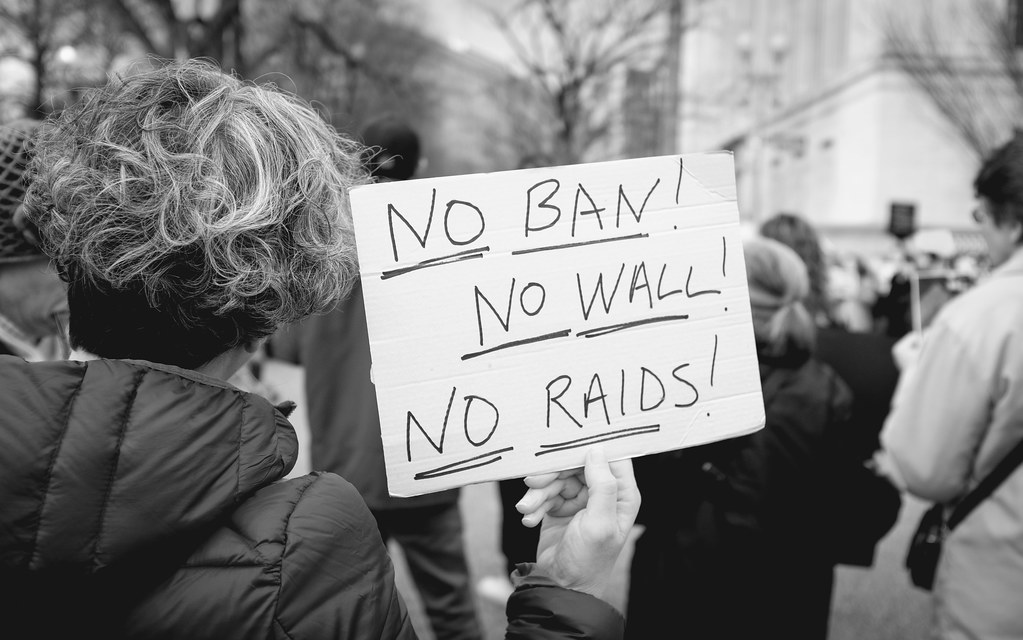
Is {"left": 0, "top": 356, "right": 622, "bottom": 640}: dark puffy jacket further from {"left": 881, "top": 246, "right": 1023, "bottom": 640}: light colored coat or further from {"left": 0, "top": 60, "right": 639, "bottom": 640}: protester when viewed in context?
{"left": 881, "top": 246, "right": 1023, "bottom": 640}: light colored coat

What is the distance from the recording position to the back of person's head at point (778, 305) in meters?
2.23

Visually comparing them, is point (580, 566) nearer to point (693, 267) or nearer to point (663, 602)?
point (693, 267)

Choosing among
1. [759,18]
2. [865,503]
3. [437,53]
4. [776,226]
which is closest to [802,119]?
[759,18]

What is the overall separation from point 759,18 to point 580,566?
37.6 metres

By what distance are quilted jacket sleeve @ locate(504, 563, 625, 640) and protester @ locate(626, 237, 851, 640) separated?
988mm

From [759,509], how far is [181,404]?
1.75 metres

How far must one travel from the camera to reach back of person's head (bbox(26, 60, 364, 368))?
923 millimetres

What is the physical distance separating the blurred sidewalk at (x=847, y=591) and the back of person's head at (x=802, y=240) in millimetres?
1480

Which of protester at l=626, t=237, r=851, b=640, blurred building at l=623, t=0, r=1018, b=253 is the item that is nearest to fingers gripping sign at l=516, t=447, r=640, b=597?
protester at l=626, t=237, r=851, b=640

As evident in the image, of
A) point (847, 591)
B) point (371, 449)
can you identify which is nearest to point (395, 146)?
point (371, 449)

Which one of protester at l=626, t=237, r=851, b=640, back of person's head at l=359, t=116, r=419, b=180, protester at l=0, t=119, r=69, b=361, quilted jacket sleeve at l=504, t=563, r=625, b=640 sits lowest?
protester at l=626, t=237, r=851, b=640

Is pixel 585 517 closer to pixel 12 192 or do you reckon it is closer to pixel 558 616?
pixel 558 616

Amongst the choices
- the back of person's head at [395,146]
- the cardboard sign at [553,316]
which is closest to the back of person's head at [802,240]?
the back of person's head at [395,146]

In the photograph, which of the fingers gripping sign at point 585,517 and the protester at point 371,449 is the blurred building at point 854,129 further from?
the fingers gripping sign at point 585,517
